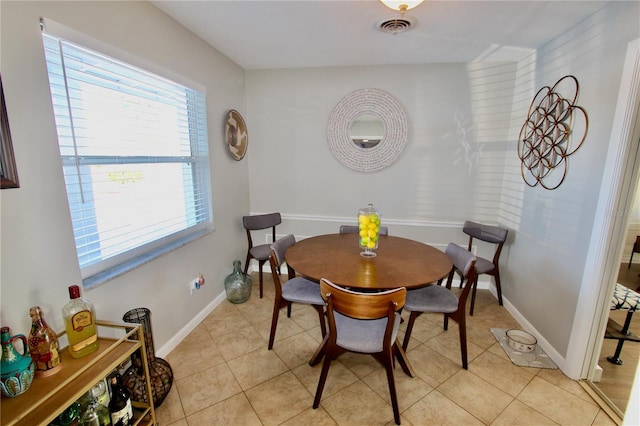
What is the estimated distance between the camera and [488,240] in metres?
2.78

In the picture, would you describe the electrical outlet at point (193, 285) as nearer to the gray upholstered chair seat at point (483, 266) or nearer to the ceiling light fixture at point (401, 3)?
the ceiling light fixture at point (401, 3)

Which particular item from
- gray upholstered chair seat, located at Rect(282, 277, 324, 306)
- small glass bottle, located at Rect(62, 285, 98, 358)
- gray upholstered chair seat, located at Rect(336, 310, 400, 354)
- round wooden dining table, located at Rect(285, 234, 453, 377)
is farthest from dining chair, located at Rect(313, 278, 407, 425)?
small glass bottle, located at Rect(62, 285, 98, 358)

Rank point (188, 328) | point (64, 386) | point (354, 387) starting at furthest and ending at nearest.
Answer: point (188, 328) → point (354, 387) → point (64, 386)

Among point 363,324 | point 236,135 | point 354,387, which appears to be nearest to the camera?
point 363,324

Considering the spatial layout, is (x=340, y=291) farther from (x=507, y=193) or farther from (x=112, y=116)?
(x=507, y=193)

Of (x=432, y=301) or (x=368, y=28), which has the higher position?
(x=368, y=28)

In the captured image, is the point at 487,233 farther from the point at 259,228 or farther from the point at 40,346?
the point at 40,346

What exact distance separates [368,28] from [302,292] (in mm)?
2027

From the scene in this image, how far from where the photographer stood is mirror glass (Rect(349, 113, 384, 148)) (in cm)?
303

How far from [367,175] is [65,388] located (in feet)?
9.14

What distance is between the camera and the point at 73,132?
138 cm

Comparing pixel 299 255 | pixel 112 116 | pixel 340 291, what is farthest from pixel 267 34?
pixel 340 291

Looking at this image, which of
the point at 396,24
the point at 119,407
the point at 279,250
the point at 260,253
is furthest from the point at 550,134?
the point at 119,407

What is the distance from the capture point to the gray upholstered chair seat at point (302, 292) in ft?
6.47
